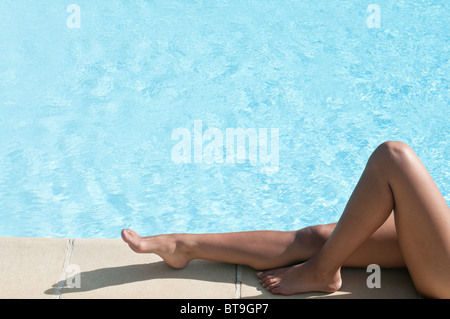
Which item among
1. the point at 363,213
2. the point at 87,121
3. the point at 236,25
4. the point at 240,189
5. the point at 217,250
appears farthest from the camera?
the point at 236,25

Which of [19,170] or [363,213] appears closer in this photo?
[363,213]

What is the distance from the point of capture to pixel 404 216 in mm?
2291

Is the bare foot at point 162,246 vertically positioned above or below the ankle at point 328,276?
above

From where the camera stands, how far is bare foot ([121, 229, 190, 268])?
2602 millimetres

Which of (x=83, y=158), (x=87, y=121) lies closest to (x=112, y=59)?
(x=87, y=121)

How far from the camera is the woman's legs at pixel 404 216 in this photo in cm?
224

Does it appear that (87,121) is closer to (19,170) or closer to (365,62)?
(19,170)

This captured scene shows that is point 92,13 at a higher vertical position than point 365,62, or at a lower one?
higher

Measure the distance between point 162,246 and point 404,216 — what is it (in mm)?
985

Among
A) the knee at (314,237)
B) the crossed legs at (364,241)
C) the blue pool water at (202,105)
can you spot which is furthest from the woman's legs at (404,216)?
the blue pool water at (202,105)

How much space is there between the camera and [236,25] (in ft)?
18.0

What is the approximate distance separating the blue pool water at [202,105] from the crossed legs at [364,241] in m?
1.12

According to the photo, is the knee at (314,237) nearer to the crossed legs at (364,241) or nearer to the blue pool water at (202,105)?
the crossed legs at (364,241)
